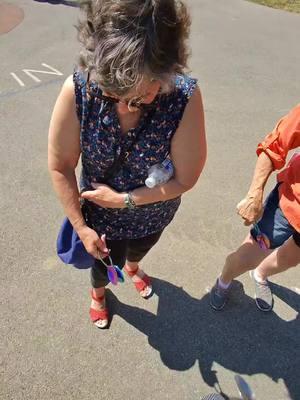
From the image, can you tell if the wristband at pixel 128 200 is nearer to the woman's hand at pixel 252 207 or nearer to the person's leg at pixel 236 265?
the woman's hand at pixel 252 207

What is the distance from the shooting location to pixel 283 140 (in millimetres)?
1933

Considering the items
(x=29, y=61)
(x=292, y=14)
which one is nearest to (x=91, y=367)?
(x=29, y=61)

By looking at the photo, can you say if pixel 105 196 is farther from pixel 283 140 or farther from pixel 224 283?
pixel 224 283

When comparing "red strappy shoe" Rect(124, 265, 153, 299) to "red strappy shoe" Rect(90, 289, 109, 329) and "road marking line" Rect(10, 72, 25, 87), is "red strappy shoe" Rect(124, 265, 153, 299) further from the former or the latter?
"road marking line" Rect(10, 72, 25, 87)

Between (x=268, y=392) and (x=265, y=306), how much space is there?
543 millimetres

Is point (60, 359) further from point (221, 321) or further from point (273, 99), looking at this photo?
point (273, 99)

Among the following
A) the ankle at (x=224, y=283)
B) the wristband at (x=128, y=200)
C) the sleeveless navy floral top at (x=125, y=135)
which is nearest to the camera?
the sleeveless navy floral top at (x=125, y=135)

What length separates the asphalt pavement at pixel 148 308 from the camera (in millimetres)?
2287

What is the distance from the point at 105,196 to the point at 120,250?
475mm

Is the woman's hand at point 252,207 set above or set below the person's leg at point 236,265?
above

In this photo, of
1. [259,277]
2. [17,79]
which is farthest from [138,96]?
[17,79]

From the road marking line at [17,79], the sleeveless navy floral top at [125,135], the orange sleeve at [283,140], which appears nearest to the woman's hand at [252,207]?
the orange sleeve at [283,140]

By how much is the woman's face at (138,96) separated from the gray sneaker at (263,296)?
5.54 ft

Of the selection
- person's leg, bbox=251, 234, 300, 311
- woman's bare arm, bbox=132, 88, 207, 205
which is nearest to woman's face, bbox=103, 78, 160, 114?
woman's bare arm, bbox=132, 88, 207, 205
